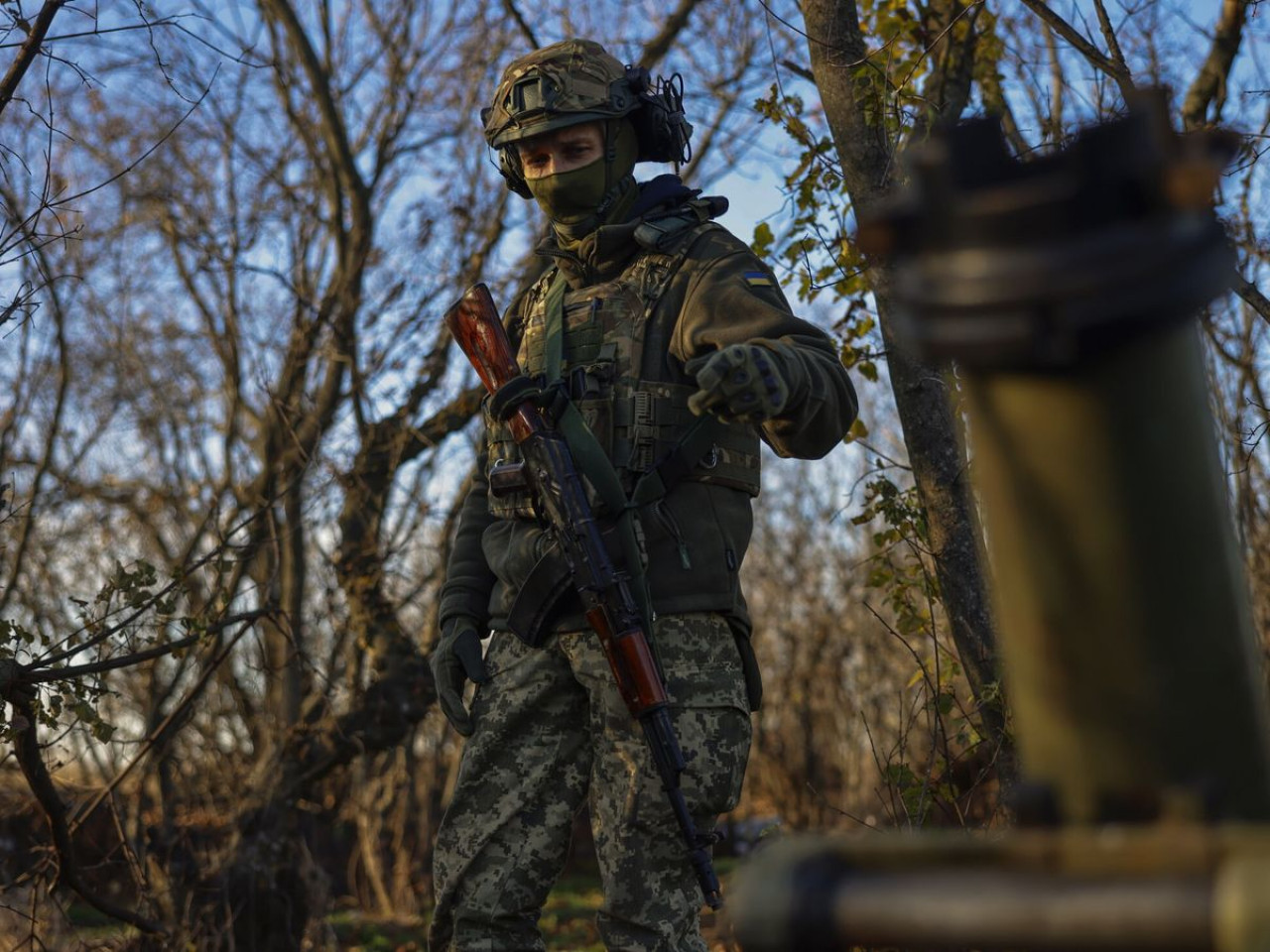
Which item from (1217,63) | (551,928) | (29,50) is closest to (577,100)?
(29,50)

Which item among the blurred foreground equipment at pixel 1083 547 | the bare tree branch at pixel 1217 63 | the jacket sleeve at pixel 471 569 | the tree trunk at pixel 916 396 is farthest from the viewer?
the bare tree branch at pixel 1217 63

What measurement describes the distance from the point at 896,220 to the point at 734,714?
1.99m

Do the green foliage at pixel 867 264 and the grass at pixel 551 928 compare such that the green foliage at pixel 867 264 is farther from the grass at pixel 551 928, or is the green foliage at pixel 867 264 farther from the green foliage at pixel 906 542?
the grass at pixel 551 928

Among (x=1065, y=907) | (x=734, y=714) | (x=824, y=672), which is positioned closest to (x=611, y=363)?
(x=734, y=714)

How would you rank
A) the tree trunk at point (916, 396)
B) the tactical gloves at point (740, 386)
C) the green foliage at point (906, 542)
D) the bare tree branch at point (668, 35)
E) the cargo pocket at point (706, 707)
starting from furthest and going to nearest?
the bare tree branch at point (668, 35), the green foliage at point (906, 542), the tree trunk at point (916, 396), the cargo pocket at point (706, 707), the tactical gloves at point (740, 386)

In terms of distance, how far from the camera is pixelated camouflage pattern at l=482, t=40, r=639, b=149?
3037 millimetres

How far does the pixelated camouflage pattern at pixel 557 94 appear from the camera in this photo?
3.04 metres

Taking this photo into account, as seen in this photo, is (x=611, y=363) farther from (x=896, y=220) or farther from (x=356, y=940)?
(x=356, y=940)

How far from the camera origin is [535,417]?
2932 mm

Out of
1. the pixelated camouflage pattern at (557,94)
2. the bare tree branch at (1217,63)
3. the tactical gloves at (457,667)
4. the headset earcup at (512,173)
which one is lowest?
the tactical gloves at (457,667)

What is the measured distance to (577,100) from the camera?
3.05m

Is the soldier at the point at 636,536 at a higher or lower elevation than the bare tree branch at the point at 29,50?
lower

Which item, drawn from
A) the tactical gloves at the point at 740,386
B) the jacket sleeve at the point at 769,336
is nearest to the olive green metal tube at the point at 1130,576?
the tactical gloves at the point at 740,386

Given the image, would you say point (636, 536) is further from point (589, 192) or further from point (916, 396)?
point (916, 396)
